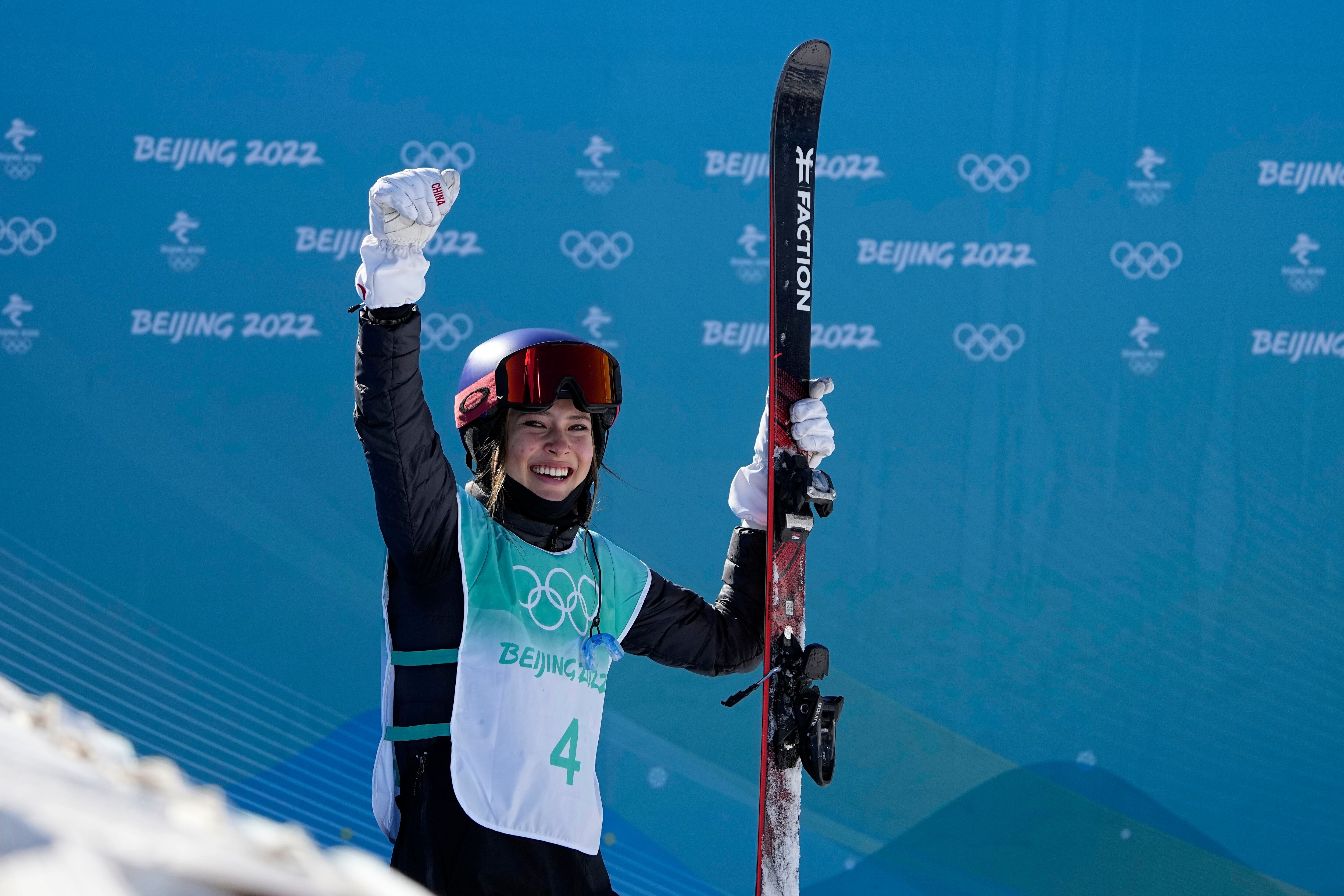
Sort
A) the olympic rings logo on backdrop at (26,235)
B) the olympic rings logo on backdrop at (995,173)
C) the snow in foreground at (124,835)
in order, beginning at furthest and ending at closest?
1. the olympic rings logo on backdrop at (995,173)
2. the olympic rings logo on backdrop at (26,235)
3. the snow in foreground at (124,835)

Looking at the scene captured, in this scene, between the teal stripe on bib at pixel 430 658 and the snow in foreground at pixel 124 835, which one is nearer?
the snow in foreground at pixel 124 835

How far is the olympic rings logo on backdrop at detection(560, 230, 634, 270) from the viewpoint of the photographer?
394cm

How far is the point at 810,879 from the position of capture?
4031 mm

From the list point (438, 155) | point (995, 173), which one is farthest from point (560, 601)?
point (995, 173)

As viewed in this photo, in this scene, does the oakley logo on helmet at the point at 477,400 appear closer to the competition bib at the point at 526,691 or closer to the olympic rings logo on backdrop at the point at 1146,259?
the competition bib at the point at 526,691

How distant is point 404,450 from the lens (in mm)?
1816

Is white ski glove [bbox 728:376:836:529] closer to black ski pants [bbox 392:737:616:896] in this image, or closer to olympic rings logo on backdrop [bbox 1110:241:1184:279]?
black ski pants [bbox 392:737:616:896]

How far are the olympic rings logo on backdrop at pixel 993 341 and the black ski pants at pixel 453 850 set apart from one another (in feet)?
8.83

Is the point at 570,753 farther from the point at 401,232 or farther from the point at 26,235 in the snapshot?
the point at 26,235

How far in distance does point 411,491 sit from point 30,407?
2600mm

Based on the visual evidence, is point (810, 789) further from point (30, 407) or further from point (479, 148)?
point (30, 407)

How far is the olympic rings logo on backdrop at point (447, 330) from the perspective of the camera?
390 cm

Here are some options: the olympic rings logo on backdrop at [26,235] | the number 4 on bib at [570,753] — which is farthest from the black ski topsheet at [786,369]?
the olympic rings logo on backdrop at [26,235]

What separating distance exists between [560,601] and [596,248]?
214 cm
